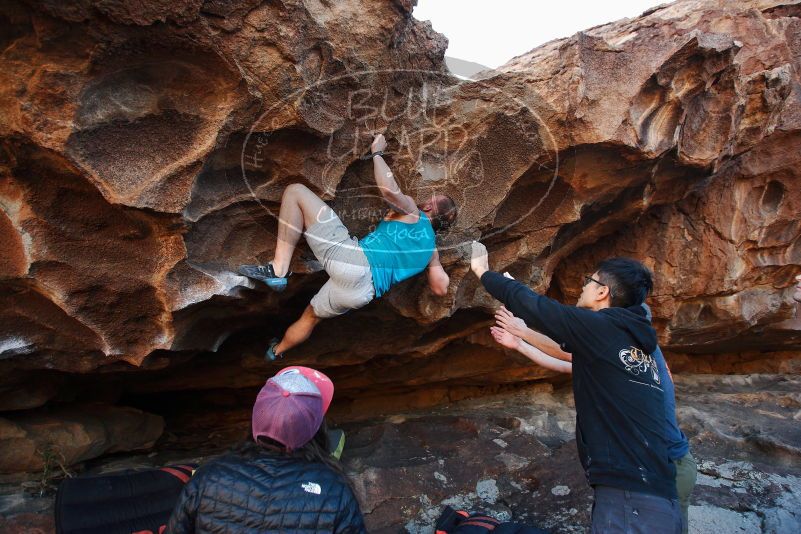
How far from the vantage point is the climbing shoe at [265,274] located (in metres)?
2.88

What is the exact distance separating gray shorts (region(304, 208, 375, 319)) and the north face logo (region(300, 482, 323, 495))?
1.41m

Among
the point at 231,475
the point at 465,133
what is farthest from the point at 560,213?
the point at 231,475

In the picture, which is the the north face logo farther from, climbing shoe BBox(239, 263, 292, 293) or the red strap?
the red strap

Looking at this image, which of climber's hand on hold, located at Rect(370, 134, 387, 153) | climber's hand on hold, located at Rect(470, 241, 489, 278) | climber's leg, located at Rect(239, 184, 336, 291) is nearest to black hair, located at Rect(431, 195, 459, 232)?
climber's hand on hold, located at Rect(470, 241, 489, 278)

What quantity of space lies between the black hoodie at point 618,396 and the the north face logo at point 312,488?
3.55 ft

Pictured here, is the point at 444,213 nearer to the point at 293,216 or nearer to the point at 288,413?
the point at 293,216

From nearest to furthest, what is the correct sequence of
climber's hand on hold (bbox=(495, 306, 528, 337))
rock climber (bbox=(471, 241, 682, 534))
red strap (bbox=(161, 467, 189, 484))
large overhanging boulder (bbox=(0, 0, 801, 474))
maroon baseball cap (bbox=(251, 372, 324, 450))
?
maroon baseball cap (bbox=(251, 372, 324, 450)), rock climber (bbox=(471, 241, 682, 534)), large overhanging boulder (bbox=(0, 0, 801, 474)), climber's hand on hold (bbox=(495, 306, 528, 337)), red strap (bbox=(161, 467, 189, 484))

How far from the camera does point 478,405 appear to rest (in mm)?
4645

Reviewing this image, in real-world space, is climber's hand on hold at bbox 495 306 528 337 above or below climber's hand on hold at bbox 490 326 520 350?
above

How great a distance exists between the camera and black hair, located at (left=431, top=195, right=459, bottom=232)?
10.3ft

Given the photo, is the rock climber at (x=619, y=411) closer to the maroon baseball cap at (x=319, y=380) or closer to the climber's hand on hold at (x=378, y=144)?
the maroon baseball cap at (x=319, y=380)

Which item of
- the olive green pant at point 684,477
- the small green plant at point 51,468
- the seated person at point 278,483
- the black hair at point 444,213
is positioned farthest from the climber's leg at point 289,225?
the olive green pant at point 684,477

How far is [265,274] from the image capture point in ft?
9.55

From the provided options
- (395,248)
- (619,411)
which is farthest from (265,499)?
→ (395,248)
